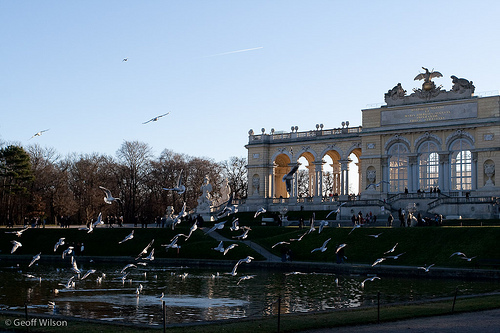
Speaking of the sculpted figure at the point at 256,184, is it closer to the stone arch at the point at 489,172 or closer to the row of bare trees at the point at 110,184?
the row of bare trees at the point at 110,184

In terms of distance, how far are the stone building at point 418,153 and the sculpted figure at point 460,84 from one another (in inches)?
3.9

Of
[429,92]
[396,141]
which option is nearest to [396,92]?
[429,92]

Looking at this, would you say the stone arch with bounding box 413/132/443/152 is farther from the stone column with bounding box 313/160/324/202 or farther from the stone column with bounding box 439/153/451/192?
the stone column with bounding box 313/160/324/202

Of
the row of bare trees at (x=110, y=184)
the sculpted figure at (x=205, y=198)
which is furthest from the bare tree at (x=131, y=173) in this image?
the sculpted figure at (x=205, y=198)

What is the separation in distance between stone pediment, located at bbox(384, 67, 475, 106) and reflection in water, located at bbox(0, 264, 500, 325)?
3785 cm

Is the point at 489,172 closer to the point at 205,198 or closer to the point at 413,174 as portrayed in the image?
the point at 413,174

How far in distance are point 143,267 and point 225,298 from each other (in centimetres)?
1656

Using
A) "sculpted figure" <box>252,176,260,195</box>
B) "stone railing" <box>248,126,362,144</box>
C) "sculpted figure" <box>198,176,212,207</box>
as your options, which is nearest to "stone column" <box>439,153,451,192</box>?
"stone railing" <box>248,126,362,144</box>

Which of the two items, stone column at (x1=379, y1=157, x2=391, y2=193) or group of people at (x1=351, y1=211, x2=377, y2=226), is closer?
group of people at (x1=351, y1=211, x2=377, y2=226)

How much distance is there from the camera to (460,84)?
69.3 meters

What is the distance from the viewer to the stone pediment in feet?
227

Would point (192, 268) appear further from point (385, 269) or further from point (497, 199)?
point (497, 199)

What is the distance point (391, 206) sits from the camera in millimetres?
66688

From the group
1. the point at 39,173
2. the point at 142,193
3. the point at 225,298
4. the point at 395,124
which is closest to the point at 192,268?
the point at 225,298
